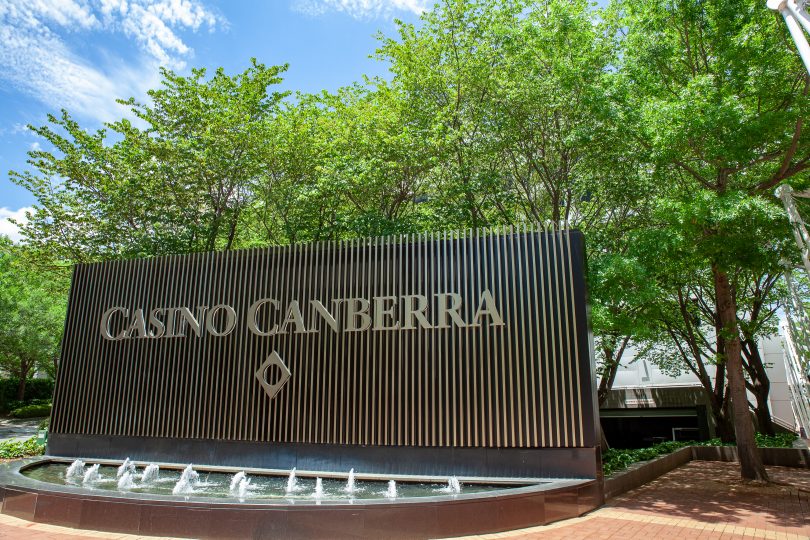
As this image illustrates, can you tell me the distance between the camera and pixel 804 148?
10.1m

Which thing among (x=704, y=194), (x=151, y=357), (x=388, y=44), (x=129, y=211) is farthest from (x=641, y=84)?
(x=129, y=211)

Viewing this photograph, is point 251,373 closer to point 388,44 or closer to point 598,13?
point 388,44

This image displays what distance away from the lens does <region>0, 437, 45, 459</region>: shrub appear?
1288 centimetres

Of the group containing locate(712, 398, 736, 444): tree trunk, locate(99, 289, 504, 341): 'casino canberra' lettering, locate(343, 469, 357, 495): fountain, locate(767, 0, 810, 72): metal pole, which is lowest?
locate(343, 469, 357, 495): fountain

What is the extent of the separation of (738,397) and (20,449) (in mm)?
16396

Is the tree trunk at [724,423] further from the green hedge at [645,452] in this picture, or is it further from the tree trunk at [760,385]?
the tree trunk at [760,385]

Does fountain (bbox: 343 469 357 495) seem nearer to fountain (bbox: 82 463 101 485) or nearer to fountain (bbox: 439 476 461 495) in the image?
fountain (bbox: 439 476 461 495)

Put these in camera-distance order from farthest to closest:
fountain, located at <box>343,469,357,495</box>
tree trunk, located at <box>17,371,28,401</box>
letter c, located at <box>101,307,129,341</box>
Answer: tree trunk, located at <box>17,371,28,401</box>, letter c, located at <box>101,307,129,341</box>, fountain, located at <box>343,469,357,495</box>

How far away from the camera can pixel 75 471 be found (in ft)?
31.2

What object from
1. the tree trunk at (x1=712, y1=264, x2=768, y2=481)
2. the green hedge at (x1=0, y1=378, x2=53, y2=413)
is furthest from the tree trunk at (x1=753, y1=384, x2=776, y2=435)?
the green hedge at (x1=0, y1=378, x2=53, y2=413)

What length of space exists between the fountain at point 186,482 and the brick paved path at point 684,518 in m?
1.43

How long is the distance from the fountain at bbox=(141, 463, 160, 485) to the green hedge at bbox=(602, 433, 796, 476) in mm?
7552

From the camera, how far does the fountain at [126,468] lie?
30.6 ft

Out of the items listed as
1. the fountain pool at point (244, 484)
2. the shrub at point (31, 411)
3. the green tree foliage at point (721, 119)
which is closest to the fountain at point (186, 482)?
the fountain pool at point (244, 484)
